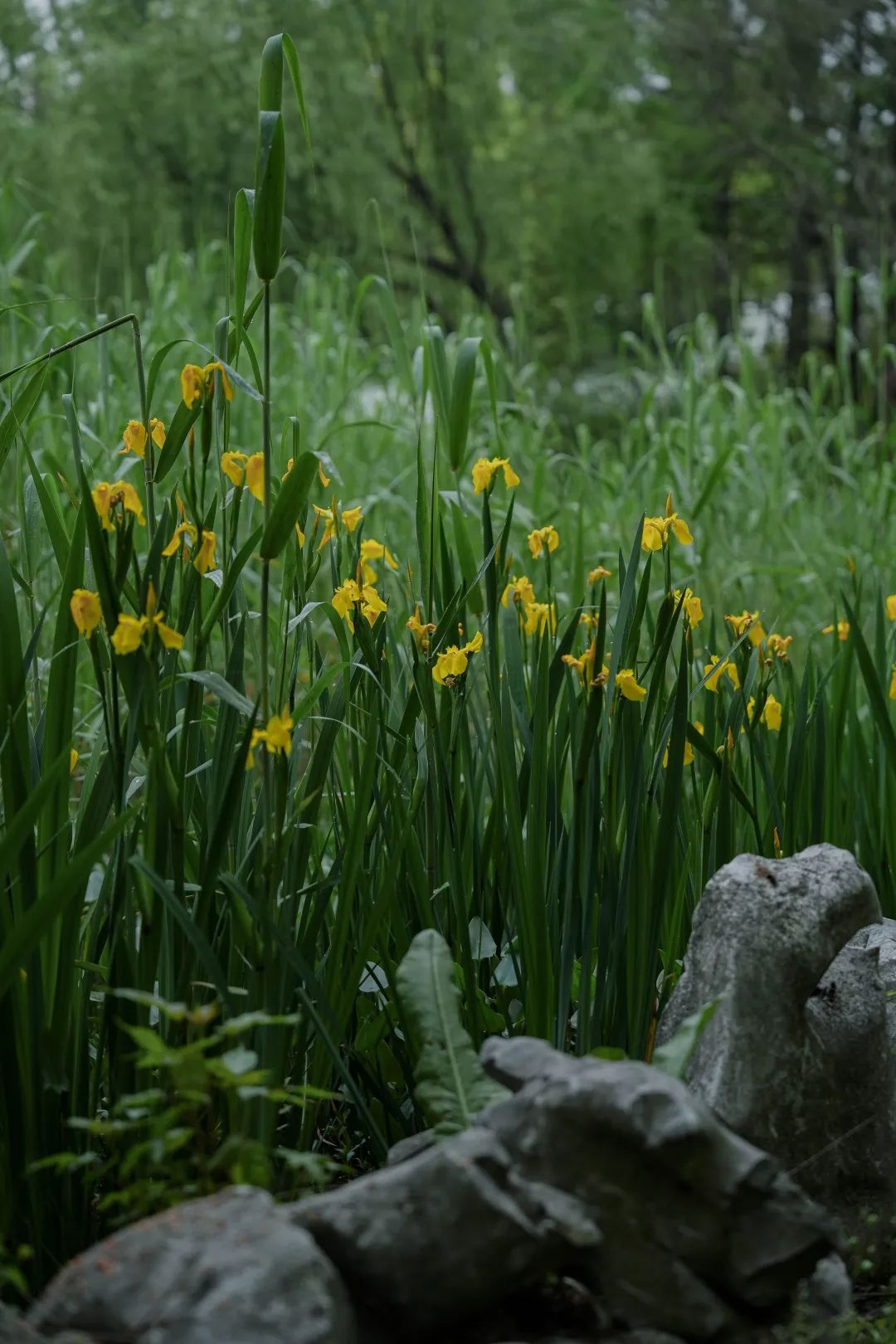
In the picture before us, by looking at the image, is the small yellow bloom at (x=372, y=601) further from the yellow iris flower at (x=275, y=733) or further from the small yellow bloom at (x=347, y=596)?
the yellow iris flower at (x=275, y=733)

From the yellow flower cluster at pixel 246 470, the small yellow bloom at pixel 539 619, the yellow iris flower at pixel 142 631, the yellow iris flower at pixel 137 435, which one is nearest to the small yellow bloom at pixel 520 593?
the small yellow bloom at pixel 539 619

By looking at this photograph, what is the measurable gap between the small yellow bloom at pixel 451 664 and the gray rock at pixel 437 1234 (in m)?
0.68

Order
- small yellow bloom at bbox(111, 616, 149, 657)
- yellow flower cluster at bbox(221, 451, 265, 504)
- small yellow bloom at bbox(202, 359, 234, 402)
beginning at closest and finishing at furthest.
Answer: small yellow bloom at bbox(111, 616, 149, 657)
small yellow bloom at bbox(202, 359, 234, 402)
yellow flower cluster at bbox(221, 451, 265, 504)

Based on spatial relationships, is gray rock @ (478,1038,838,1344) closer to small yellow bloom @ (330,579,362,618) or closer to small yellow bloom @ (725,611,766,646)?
small yellow bloom @ (330,579,362,618)

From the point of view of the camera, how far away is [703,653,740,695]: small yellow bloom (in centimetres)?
177

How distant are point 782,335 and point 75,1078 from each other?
1793cm

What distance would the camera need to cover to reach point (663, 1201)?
1.24 m

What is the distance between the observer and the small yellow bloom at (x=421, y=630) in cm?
168

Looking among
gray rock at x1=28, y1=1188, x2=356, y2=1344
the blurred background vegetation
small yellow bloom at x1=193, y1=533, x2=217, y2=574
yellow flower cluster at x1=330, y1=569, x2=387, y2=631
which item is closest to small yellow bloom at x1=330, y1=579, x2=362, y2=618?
yellow flower cluster at x1=330, y1=569, x2=387, y2=631

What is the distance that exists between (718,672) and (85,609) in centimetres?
90

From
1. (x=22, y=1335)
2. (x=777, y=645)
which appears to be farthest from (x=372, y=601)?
(x=22, y=1335)

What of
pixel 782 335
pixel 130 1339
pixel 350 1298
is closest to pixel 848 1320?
pixel 350 1298

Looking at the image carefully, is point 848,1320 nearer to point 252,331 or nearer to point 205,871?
point 205,871

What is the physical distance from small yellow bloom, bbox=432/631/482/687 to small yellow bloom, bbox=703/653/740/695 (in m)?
0.31
